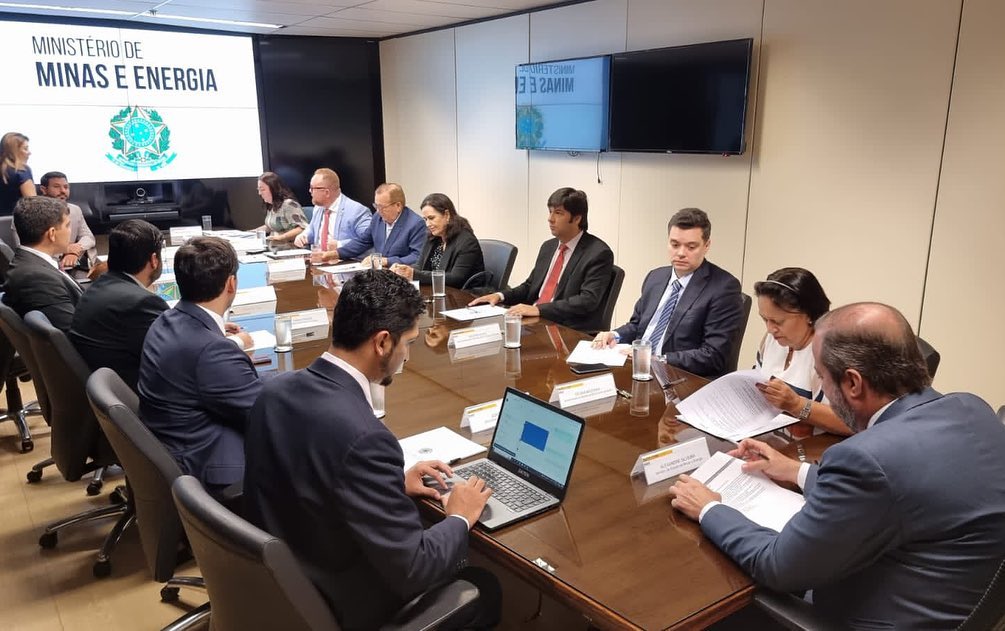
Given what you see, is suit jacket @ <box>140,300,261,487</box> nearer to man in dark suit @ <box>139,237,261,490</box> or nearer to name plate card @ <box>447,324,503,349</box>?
man in dark suit @ <box>139,237,261,490</box>

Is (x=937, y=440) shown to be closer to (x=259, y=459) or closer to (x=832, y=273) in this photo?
(x=259, y=459)

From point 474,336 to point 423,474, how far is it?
131 cm

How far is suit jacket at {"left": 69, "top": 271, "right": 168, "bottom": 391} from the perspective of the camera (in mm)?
2658

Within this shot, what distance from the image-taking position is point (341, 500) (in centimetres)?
137

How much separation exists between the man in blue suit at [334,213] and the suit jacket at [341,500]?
422 cm

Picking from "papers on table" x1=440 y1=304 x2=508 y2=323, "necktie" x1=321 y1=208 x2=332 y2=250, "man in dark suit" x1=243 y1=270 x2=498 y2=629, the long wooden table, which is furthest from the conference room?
"necktie" x1=321 y1=208 x2=332 y2=250

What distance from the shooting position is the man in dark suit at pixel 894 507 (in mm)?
1268

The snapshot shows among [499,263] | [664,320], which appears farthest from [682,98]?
[664,320]

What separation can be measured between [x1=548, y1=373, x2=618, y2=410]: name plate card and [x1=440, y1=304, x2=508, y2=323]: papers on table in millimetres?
1149

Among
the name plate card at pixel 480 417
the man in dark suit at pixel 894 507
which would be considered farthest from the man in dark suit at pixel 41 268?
the man in dark suit at pixel 894 507

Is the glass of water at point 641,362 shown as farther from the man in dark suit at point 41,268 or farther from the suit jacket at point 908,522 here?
the man in dark suit at point 41,268

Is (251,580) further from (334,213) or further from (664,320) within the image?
(334,213)

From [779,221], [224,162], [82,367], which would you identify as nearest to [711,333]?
[779,221]

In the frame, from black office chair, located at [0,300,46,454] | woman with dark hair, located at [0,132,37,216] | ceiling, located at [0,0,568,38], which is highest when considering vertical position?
ceiling, located at [0,0,568,38]
